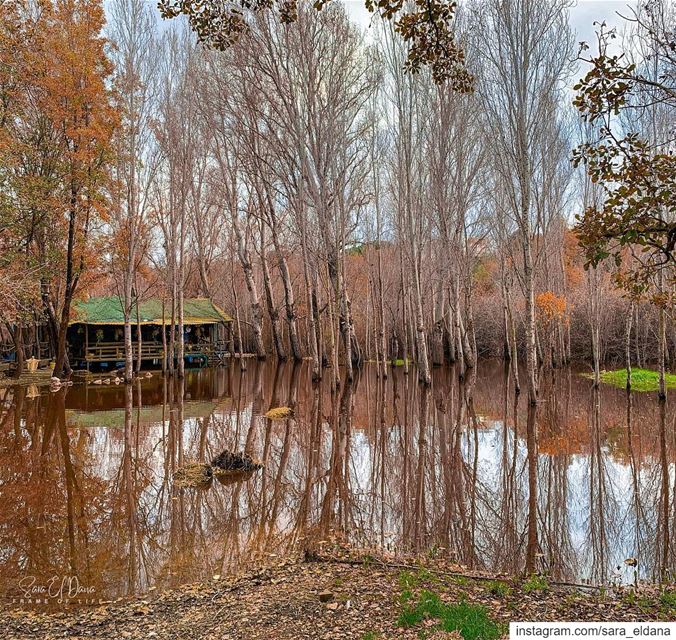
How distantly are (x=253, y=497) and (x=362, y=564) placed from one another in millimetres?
2652

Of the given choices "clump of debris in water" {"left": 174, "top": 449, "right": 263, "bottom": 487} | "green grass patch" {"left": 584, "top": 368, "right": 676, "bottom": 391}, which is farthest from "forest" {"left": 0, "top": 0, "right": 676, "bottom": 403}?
"clump of debris in water" {"left": 174, "top": 449, "right": 263, "bottom": 487}

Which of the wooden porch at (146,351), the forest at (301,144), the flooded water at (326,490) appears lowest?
the flooded water at (326,490)

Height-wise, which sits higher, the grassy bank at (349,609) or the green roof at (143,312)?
the green roof at (143,312)

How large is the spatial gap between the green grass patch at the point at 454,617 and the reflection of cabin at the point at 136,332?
2153 cm

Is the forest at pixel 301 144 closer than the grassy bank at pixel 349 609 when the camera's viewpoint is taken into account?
No

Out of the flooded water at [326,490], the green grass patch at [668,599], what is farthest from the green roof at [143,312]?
the green grass patch at [668,599]

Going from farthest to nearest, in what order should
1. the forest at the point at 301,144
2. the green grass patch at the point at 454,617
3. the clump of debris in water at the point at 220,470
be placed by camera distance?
the forest at the point at 301,144 → the clump of debris in water at the point at 220,470 → the green grass patch at the point at 454,617

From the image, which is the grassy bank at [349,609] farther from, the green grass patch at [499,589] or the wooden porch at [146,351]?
the wooden porch at [146,351]

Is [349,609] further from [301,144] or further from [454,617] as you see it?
[301,144]

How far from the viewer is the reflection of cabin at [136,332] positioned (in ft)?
86.1

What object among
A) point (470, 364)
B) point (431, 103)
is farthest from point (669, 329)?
point (431, 103)

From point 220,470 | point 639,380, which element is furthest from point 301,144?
point 639,380

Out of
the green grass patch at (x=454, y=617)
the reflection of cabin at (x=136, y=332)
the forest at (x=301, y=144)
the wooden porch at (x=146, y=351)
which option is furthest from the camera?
the reflection of cabin at (x=136, y=332)

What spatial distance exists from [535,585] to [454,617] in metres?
0.98
